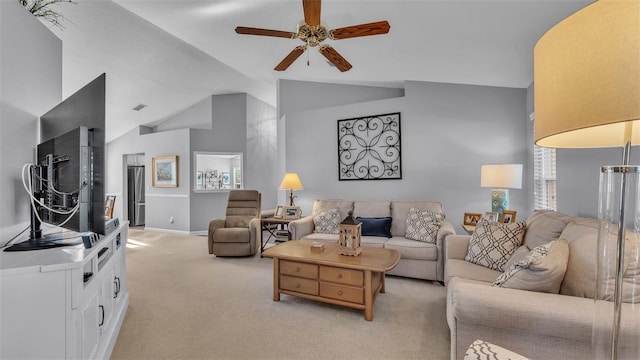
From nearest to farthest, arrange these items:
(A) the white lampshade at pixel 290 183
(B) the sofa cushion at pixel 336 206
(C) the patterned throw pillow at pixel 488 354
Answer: (C) the patterned throw pillow at pixel 488 354
(B) the sofa cushion at pixel 336 206
(A) the white lampshade at pixel 290 183

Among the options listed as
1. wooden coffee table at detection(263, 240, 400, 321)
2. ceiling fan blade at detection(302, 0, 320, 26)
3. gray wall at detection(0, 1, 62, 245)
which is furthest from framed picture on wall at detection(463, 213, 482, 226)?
gray wall at detection(0, 1, 62, 245)

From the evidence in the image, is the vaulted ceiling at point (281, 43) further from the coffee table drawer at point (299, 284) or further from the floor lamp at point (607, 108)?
the coffee table drawer at point (299, 284)

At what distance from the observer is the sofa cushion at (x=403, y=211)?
12.4 ft

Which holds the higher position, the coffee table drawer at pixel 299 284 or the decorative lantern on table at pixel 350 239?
the decorative lantern on table at pixel 350 239

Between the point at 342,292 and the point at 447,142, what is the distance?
2751mm

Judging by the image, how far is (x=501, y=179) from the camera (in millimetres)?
3066

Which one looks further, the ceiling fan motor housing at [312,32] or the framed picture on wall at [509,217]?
the framed picture on wall at [509,217]

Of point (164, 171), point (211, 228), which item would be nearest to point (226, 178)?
point (164, 171)

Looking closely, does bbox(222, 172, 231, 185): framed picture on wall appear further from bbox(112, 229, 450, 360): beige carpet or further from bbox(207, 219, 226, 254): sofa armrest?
bbox(112, 229, 450, 360): beige carpet

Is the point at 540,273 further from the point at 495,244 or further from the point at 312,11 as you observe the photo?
the point at 312,11

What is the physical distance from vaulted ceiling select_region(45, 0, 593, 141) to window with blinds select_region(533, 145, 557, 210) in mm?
916

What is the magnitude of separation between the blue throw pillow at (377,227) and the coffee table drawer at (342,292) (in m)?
1.29

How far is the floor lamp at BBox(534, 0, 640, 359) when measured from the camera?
0.55 m

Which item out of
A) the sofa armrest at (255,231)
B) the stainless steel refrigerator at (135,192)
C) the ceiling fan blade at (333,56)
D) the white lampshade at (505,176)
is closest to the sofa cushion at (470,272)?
the white lampshade at (505,176)
